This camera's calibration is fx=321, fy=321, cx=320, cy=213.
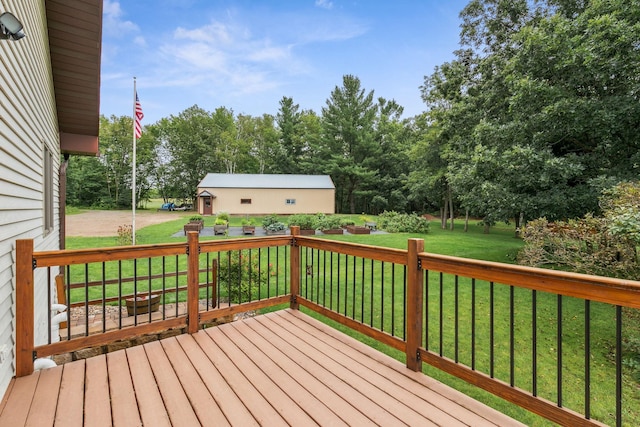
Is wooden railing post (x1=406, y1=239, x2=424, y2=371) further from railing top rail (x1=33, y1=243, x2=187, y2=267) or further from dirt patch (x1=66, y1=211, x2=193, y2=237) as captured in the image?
dirt patch (x1=66, y1=211, x2=193, y2=237)

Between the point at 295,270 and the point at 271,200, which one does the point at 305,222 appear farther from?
the point at 295,270

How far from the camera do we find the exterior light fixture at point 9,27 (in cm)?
168

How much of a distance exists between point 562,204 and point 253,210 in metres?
19.8

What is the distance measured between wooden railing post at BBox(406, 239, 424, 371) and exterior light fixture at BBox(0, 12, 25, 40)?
2.72 metres

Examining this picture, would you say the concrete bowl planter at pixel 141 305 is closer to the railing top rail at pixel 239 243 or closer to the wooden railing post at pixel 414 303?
the railing top rail at pixel 239 243

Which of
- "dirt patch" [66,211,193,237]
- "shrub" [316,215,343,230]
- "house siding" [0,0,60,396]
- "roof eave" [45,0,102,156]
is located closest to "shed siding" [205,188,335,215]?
"dirt patch" [66,211,193,237]

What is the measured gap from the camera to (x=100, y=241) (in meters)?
10.5

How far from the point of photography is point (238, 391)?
6.82 feet

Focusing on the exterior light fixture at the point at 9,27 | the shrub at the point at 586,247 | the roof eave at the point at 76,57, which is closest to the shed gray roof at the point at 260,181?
the roof eave at the point at 76,57

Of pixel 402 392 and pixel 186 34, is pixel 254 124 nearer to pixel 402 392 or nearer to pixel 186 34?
pixel 186 34

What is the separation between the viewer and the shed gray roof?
77.6ft

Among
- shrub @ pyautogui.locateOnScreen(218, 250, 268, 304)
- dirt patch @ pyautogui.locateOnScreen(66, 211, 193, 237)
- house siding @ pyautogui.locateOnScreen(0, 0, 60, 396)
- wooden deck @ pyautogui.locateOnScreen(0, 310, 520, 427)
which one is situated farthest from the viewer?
dirt patch @ pyautogui.locateOnScreen(66, 211, 193, 237)

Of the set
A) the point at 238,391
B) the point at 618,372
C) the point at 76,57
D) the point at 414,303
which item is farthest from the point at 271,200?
the point at 618,372

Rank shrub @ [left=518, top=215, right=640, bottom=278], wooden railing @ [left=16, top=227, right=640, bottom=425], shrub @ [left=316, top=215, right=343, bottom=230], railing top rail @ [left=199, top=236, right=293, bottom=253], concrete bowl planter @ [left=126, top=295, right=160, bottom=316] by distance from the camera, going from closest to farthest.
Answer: wooden railing @ [left=16, top=227, right=640, bottom=425], railing top rail @ [left=199, top=236, right=293, bottom=253], concrete bowl planter @ [left=126, top=295, right=160, bottom=316], shrub @ [left=518, top=215, right=640, bottom=278], shrub @ [left=316, top=215, right=343, bottom=230]
